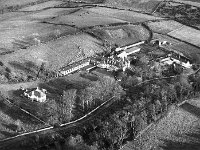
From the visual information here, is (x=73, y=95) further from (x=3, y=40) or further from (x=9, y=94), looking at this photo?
(x=3, y=40)

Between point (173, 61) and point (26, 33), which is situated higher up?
point (26, 33)

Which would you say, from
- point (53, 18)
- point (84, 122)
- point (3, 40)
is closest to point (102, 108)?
point (84, 122)

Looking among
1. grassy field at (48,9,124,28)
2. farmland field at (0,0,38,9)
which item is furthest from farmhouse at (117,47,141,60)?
farmland field at (0,0,38,9)

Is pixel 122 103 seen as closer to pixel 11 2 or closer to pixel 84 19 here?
pixel 84 19

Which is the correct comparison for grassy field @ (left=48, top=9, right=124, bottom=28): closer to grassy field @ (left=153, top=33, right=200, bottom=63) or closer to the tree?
grassy field @ (left=153, top=33, right=200, bottom=63)

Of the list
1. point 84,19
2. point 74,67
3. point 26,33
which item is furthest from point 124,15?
point 74,67

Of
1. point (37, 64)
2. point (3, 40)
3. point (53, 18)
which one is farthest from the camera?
point (53, 18)

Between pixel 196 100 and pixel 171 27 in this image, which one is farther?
pixel 171 27
